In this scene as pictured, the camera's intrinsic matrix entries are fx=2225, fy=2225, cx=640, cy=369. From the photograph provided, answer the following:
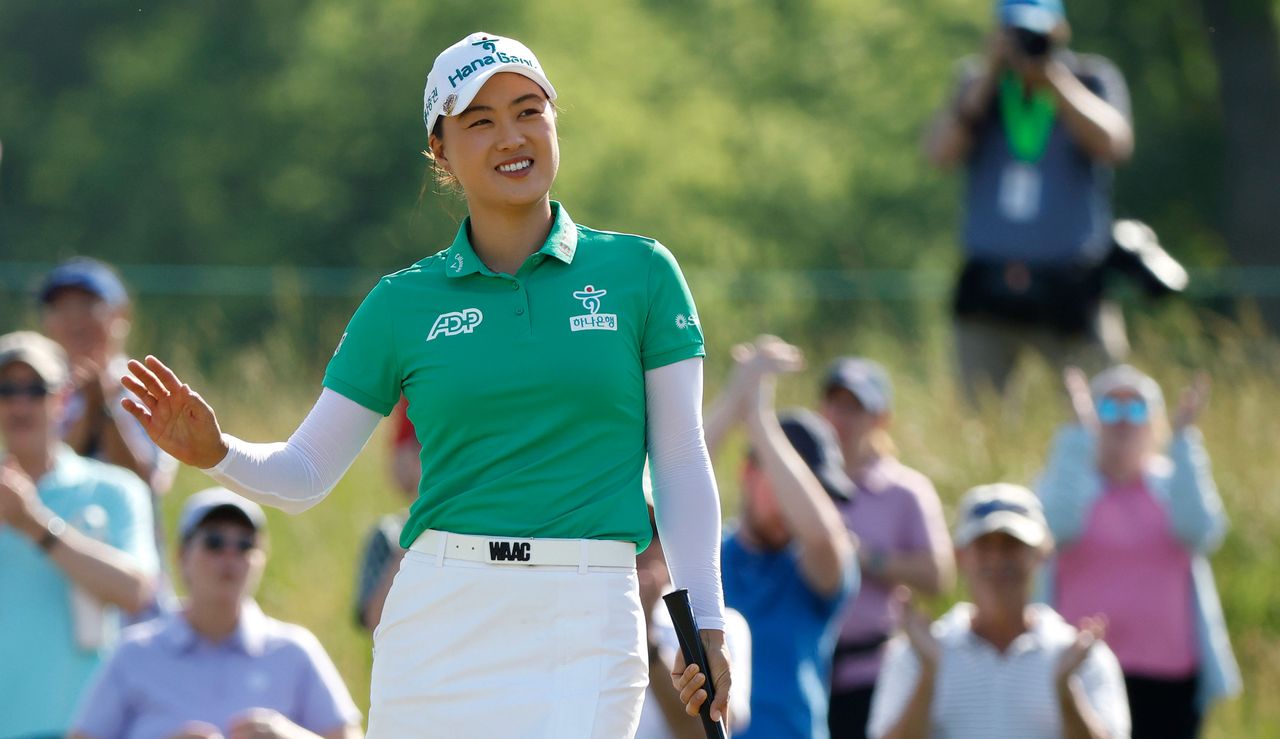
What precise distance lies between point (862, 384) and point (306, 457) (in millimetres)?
4549

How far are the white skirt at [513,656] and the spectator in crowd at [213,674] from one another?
110 inches

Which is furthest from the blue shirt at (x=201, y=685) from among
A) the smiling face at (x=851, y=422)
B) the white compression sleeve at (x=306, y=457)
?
the white compression sleeve at (x=306, y=457)

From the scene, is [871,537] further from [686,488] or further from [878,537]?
[686,488]

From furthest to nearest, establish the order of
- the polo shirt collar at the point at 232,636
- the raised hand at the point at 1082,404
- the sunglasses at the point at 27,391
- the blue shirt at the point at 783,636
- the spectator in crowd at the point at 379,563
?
1. the raised hand at the point at 1082,404
2. the spectator in crowd at the point at 379,563
3. the sunglasses at the point at 27,391
4. the polo shirt collar at the point at 232,636
5. the blue shirt at the point at 783,636

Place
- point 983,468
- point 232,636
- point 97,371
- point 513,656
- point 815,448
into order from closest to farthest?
point 513,656, point 232,636, point 815,448, point 97,371, point 983,468

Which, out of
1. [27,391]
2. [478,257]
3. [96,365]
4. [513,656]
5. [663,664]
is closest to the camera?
[513,656]

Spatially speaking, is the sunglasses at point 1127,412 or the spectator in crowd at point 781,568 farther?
the sunglasses at point 1127,412

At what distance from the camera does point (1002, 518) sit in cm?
763

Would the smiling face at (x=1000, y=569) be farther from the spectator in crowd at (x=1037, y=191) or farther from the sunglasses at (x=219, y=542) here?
the spectator in crowd at (x=1037, y=191)

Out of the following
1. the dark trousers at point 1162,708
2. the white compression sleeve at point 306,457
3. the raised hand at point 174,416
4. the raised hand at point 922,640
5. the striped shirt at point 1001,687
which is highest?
the raised hand at point 174,416

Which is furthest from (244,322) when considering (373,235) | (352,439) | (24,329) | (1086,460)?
(352,439)

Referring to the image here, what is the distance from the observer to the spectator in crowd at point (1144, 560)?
8.63 m

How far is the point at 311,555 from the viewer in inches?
472

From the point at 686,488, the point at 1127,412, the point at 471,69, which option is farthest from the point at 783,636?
the point at 471,69
